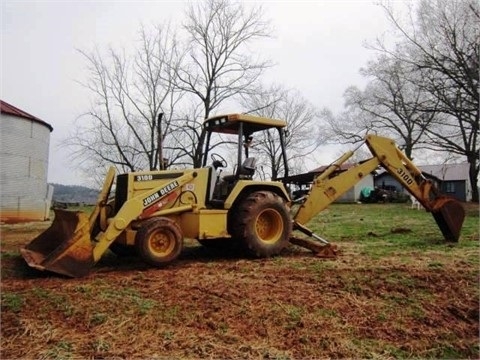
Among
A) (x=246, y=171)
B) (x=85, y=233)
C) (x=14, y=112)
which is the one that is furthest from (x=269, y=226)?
(x=14, y=112)

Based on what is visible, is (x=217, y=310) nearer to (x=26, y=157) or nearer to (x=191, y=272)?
(x=191, y=272)

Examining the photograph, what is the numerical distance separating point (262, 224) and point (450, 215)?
Result: 389cm

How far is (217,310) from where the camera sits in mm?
4781

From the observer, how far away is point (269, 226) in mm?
7965

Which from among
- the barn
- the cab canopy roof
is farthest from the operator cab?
the barn

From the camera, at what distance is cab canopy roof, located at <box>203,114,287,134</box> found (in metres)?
7.90

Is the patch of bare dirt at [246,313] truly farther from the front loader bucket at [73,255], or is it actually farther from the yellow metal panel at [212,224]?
the yellow metal panel at [212,224]

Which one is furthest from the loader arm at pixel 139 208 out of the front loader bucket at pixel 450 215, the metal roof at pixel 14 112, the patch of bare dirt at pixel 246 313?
the metal roof at pixel 14 112

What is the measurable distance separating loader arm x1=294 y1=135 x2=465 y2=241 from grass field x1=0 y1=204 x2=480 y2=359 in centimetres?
175

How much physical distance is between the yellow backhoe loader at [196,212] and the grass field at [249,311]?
1.26 ft

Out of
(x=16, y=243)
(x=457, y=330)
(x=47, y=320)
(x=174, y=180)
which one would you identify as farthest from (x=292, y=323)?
(x=16, y=243)

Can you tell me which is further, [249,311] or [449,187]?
[449,187]

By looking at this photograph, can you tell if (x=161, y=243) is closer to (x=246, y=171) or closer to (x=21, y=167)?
(x=246, y=171)

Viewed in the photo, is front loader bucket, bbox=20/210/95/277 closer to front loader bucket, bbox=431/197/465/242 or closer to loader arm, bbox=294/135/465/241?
loader arm, bbox=294/135/465/241
